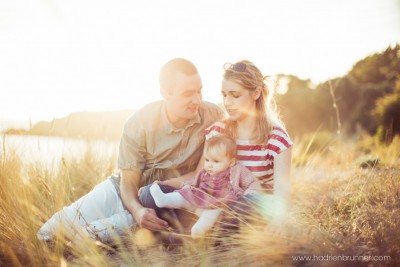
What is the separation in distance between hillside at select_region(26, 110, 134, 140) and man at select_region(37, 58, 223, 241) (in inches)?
57.7

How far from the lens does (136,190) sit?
129 inches

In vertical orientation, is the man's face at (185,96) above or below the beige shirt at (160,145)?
above

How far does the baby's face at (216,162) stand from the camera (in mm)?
2898

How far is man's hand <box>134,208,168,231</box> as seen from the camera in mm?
2814

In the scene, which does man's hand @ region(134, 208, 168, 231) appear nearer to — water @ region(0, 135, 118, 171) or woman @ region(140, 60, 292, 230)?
woman @ region(140, 60, 292, 230)

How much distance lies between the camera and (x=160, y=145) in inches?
137

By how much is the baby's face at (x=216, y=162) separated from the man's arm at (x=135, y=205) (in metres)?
0.55

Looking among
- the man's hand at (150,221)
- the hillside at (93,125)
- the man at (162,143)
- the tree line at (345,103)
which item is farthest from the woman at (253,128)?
the tree line at (345,103)

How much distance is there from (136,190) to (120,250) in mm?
649

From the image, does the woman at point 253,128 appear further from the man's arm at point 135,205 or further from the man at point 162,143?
the man at point 162,143

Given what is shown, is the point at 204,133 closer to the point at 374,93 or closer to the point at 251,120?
the point at 251,120

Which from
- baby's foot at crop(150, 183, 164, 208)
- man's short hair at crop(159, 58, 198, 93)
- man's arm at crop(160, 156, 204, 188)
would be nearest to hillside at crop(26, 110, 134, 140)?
man's short hair at crop(159, 58, 198, 93)

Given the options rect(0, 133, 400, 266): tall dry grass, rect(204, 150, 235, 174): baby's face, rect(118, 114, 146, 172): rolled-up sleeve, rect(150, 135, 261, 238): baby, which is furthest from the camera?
rect(118, 114, 146, 172): rolled-up sleeve

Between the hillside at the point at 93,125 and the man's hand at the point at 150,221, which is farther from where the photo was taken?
the hillside at the point at 93,125
